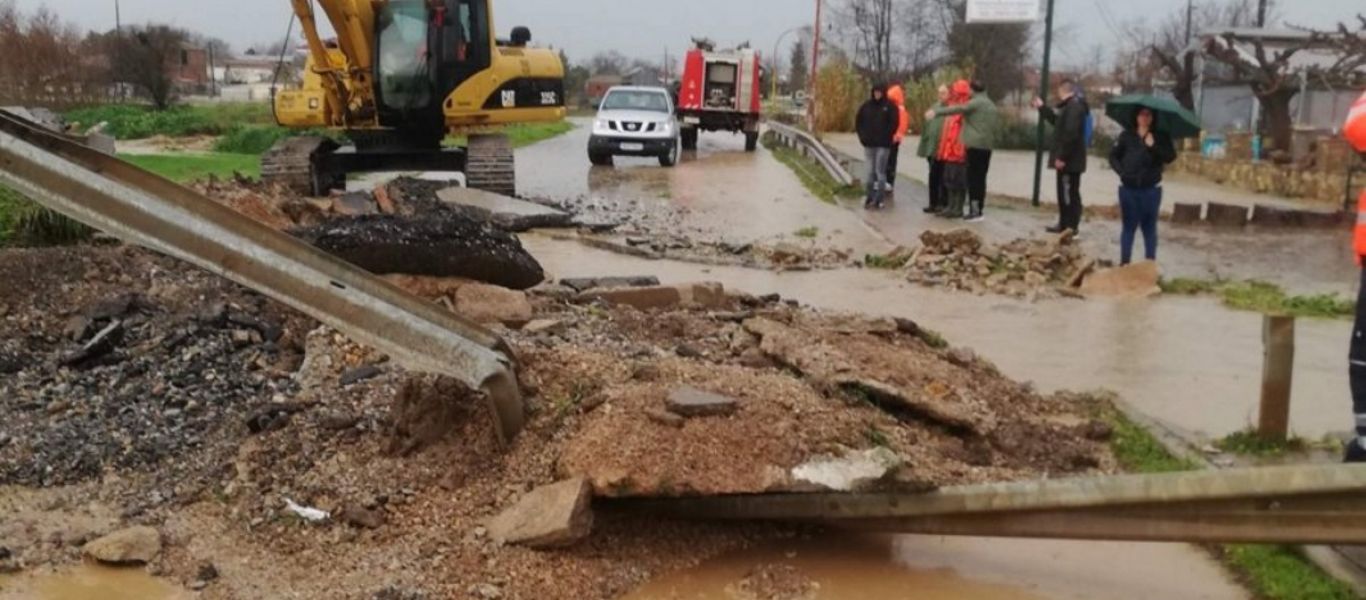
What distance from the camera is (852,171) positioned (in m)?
23.9

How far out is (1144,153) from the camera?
12.3 metres

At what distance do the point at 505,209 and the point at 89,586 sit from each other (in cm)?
1139

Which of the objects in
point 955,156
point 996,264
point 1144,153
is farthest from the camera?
point 955,156

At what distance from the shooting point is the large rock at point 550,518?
5.01 metres

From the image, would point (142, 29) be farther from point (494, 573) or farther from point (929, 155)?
point (494, 573)

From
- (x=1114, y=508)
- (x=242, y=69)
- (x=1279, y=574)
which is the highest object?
(x=242, y=69)

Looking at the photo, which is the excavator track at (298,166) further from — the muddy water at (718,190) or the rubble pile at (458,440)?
the rubble pile at (458,440)

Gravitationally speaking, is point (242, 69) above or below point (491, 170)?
above

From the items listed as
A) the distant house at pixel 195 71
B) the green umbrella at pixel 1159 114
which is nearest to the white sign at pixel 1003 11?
the green umbrella at pixel 1159 114

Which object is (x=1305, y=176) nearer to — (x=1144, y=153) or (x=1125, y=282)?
(x=1144, y=153)

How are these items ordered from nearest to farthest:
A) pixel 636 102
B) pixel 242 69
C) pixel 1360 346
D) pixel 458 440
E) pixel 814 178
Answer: pixel 458 440
pixel 1360 346
pixel 814 178
pixel 636 102
pixel 242 69

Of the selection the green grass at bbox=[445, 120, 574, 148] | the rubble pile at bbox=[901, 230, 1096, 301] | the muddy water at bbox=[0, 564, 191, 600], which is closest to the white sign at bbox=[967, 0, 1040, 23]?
the rubble pile at bbox=[901, 230, 1096, 301]

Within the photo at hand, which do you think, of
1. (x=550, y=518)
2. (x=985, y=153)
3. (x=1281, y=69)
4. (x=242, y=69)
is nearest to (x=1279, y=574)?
(x=550, y=518)

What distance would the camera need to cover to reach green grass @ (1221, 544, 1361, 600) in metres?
4.94
